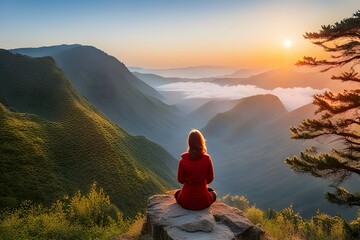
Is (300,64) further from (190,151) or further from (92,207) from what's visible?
(92,207)

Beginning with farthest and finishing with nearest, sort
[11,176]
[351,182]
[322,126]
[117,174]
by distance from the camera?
[351,182], [117,174], [11,176], [322,126]

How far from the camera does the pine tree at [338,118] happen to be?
64.1 ft

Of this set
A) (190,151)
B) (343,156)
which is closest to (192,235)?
(190,151)

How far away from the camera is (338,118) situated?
21359 millimetres

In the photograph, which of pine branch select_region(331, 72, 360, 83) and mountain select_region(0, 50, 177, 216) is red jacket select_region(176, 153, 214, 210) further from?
mountain select_region(0, 50, 177, 216)

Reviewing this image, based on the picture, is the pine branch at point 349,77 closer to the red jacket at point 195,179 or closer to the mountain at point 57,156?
the red jacket at point 195,179

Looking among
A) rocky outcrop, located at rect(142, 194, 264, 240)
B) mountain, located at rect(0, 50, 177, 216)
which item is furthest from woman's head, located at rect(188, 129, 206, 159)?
mountain, located at rect(0, 50, 177, 216)

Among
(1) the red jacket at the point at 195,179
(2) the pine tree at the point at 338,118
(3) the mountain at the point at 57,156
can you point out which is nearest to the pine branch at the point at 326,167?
(2) the pine tree at the point at 338,118

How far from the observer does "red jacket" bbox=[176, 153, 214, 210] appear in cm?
1220

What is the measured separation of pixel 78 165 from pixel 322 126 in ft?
185

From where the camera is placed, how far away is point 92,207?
65.9 feet

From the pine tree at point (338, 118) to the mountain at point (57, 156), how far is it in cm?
Answer: 4005

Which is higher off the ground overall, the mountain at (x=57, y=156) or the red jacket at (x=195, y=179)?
the red jacket at (x=195, y=179)

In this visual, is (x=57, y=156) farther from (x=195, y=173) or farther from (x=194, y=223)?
(x=194, y=223)
